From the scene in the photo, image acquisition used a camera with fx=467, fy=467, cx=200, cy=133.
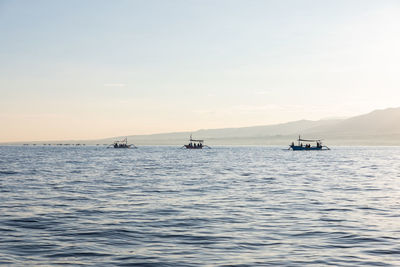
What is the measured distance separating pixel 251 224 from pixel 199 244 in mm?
4879

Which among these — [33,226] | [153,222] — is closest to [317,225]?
[153,222]

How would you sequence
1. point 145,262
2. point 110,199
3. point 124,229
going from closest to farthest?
point 145,262, point 124,229, point 110,199

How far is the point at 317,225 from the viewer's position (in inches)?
837

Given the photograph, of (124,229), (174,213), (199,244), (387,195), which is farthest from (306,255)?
(387,195)

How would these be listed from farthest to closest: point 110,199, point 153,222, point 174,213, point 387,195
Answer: point 387,195, point 110,199, point 174,213, point 153,222

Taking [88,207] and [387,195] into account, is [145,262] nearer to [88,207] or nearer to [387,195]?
[88,207]

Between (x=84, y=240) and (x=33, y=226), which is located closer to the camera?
(x=84, y=240)

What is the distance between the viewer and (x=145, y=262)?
1470 cm

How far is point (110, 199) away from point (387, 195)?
19936mm

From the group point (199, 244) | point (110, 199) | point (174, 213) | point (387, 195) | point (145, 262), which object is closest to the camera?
point (145, 262)

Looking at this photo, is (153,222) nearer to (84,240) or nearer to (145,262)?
(84,240)

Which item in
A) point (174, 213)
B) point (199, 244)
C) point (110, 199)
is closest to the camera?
point (199, 244)

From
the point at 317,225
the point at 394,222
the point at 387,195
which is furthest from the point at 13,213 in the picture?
the point at 387,195

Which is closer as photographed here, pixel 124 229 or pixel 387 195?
pixel 124 229
